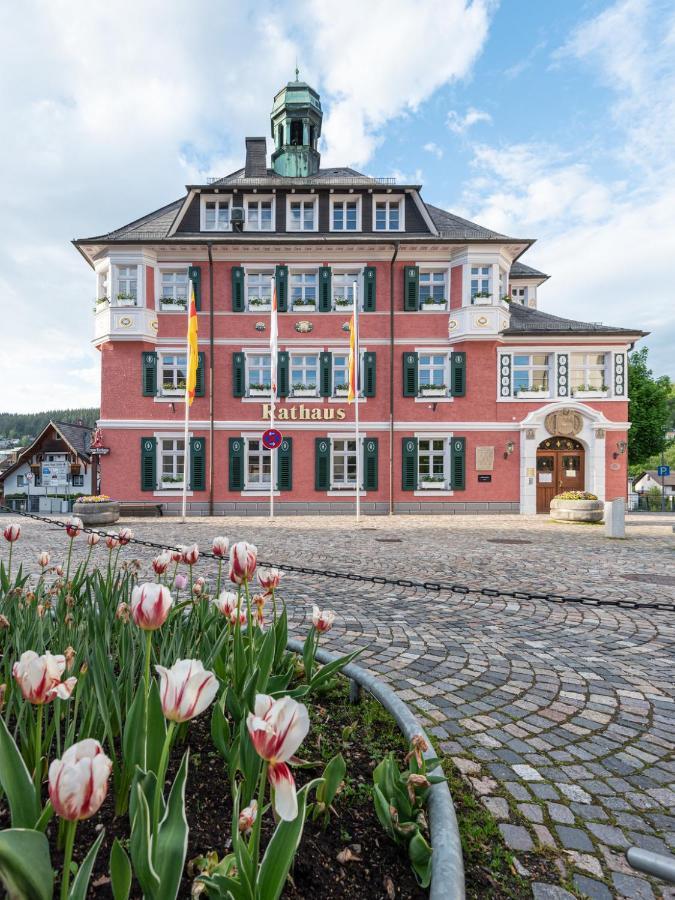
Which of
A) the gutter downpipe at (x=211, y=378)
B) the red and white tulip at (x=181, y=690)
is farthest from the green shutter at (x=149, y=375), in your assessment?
the red and white tulip at (x=181, y=690)

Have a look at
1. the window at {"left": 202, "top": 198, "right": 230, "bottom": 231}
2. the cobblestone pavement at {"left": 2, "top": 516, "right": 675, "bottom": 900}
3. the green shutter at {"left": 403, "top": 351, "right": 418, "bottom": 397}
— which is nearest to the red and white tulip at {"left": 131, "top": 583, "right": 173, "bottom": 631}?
the cobblestone pavement at {"left": 2, "top": 516, "right": 675, "bottom": 900}

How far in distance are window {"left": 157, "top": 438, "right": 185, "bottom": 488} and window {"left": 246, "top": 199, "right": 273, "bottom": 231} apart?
359 inches

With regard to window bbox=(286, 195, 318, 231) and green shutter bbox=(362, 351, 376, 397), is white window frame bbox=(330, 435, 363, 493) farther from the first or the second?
window bbox=(286, 195, 318, 231)

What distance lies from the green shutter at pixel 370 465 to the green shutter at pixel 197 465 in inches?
243

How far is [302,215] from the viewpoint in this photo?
66.3ft

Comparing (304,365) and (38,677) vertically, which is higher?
(304,365)

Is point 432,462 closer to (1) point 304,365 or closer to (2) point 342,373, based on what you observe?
(2) point 342,373

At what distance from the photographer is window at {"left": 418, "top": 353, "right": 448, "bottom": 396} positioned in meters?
19.5

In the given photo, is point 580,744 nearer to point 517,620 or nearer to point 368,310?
point 517,620

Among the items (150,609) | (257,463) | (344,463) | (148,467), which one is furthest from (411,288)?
(150,609)

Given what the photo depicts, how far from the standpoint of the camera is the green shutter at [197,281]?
19.2 meters

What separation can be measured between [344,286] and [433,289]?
3.54 metres

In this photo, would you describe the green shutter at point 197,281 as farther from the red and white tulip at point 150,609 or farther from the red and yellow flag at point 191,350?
the red and white tulip at point 150,609

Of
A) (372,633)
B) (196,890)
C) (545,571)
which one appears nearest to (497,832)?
(196,890)
